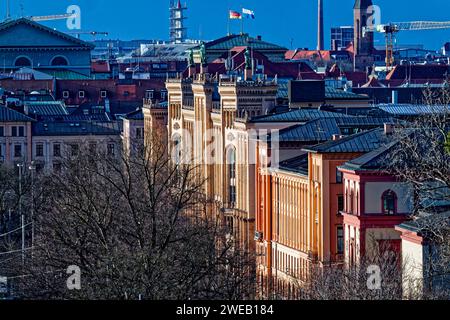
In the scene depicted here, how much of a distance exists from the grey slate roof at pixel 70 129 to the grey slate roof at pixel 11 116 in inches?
27.4

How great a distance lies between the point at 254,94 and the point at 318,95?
14.3ft

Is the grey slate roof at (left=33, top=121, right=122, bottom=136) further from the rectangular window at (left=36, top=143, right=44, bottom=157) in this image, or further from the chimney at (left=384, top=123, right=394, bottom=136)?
the chimney at (left=384, top=123, right=394, bottom=136)

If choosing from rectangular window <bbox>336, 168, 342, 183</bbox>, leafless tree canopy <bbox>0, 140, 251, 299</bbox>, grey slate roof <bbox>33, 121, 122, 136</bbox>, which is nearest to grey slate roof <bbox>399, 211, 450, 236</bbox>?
leafless tree canopy <bbox>0, 140, 251, 299</bbox>

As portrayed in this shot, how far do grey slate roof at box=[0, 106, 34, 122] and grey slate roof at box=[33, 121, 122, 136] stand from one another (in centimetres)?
70

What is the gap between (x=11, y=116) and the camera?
Answer: 11894 centimetres

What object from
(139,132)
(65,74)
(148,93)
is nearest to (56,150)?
(139,132)

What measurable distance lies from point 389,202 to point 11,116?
201ft

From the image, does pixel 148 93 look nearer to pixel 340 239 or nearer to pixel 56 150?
pixel 56 150

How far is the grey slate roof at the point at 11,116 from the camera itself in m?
118

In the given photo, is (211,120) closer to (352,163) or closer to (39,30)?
(352,163)

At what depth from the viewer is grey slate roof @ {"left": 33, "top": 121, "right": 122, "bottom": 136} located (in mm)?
118125

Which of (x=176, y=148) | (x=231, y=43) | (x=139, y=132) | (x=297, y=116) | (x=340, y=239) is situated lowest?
(x=340, y=239)

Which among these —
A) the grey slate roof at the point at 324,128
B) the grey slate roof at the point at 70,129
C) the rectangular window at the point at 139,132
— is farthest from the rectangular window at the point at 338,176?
the grey slate roof at the point at 70,129
